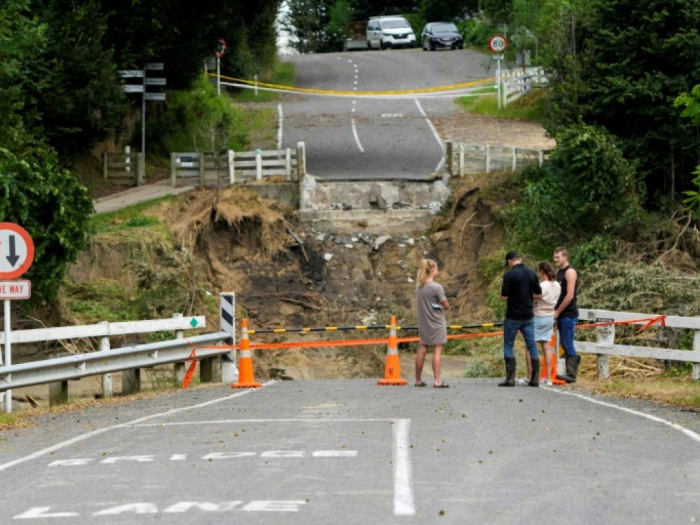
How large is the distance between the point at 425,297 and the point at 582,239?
594 inches

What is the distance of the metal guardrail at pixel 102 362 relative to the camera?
17.6 metres


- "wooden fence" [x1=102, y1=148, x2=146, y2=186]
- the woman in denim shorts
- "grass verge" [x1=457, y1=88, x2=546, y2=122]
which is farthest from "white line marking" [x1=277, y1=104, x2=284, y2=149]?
the woman in denim shorts

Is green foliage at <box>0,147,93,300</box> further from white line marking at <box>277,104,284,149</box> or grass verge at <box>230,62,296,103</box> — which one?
grass verge at <box>230,62,296,103</box>

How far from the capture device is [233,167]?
39.7m

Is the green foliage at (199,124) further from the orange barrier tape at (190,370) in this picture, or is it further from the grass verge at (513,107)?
the orange barrier tape at (190,370)

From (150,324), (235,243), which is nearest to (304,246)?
(235,243)

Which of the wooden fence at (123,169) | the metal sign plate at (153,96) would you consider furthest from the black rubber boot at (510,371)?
the metal sign plate at (153,96)

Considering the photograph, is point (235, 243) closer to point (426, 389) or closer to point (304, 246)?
point (304, 246)

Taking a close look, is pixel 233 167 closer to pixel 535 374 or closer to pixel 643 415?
pixel 535 374

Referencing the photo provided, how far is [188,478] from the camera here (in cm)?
1055

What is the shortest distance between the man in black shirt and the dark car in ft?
175

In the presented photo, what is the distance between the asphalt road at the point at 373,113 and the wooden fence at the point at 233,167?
119 centimetres

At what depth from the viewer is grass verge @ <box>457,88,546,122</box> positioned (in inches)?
2037

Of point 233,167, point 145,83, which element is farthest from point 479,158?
point 145,83
